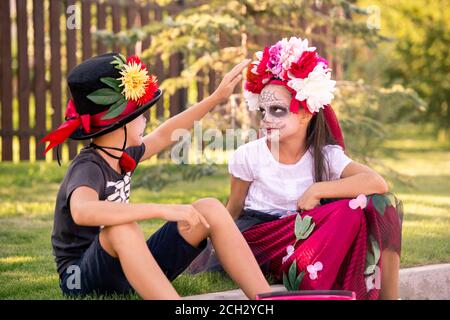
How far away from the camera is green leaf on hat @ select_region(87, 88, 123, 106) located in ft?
12.7

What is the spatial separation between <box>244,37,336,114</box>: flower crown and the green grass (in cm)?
100

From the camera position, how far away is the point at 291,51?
14.5 feet

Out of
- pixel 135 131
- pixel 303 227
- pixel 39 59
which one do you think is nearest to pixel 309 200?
pixel 303 227

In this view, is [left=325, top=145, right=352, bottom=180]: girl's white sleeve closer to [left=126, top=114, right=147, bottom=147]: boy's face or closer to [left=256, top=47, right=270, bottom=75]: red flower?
[left=256, top=47, right=270, bottom=75]: red flower

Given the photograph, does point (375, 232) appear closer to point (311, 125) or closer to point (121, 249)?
point (311, 125)

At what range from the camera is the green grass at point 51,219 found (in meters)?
4.41

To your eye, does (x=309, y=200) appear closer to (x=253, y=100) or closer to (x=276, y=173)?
(x=276, y=173)

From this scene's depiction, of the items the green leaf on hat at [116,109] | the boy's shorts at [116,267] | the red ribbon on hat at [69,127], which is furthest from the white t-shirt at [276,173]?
the red ribbon on hat at [69,127]

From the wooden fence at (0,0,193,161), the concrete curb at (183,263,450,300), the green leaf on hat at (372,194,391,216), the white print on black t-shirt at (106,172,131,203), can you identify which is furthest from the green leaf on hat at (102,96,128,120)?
the wooden fence at (0,0,193,161)

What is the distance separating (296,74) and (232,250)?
41.8 inches

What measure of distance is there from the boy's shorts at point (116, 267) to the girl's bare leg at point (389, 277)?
875 millimetres

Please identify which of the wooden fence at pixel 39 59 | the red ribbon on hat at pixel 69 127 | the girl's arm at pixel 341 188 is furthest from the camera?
the wooden fence at pixel 39 59

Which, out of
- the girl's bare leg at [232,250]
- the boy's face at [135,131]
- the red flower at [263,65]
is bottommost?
the girl's bare leg at [232,250]

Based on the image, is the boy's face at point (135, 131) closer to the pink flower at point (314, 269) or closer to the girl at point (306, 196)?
the girl at point (306, 196)
